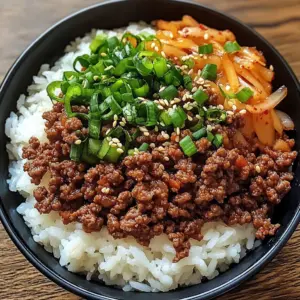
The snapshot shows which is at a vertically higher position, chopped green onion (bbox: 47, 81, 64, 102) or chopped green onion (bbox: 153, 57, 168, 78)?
chopped green onion (bbox: 153, 57, 168, 78)

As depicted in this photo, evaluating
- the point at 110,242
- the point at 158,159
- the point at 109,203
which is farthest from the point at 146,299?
the point at 158,159

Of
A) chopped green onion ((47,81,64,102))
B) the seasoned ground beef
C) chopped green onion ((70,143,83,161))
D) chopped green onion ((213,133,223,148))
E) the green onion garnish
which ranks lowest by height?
the seasoned ground beef

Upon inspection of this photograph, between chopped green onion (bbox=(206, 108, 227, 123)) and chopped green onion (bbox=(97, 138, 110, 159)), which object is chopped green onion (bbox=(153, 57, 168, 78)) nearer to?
chopped green onion (bbox=(206, 108, 227, 123))

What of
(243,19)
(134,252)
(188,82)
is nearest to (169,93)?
(188,82)

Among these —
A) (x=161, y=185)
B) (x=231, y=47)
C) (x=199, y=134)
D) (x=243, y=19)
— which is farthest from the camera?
(x=243, y=19)

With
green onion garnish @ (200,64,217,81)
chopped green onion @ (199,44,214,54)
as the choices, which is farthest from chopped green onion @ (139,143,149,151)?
chopped green onion @ (199,44,214,54)

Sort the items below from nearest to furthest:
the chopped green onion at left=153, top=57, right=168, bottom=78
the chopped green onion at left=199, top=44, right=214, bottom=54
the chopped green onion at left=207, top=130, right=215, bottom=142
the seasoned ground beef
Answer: the seasoned ground beef → the chopped green onion at left=207, top=130, right=215, bottom=142 → the chopped green onion at left=153, top=57, right=168, bottom=78 → the chopped green onion at left=199, top=44, right=214, bottom=54

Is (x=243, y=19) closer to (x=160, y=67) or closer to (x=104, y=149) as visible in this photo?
(x=160, y=67)
